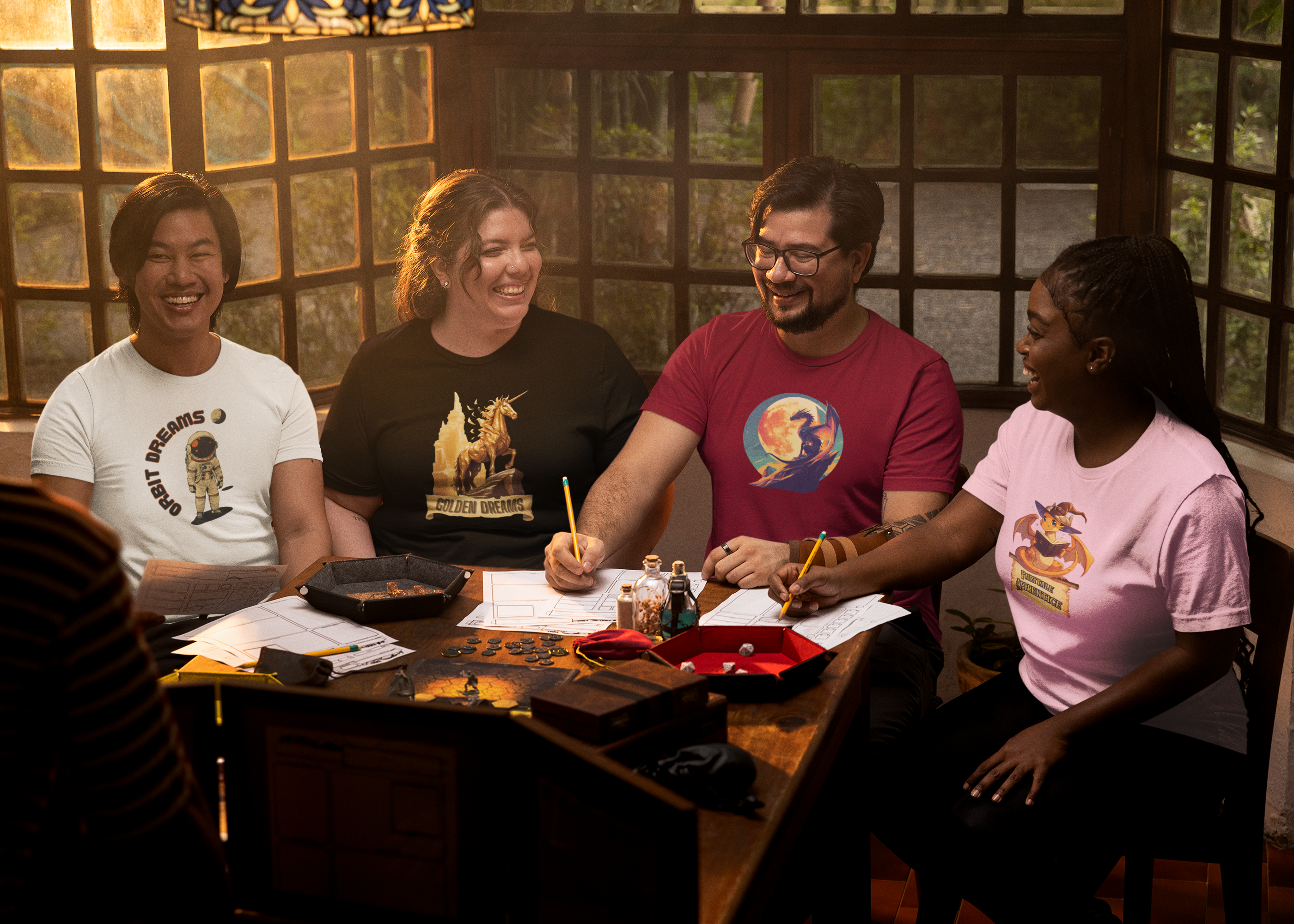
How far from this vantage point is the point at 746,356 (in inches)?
112

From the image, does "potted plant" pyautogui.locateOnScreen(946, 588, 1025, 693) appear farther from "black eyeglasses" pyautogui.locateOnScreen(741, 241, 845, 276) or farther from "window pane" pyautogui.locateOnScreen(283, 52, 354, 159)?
"window pane" pyautogui.locateOnScreen(283, 52, 354, 159)

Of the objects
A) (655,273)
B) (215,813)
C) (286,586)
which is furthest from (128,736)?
(655,273)

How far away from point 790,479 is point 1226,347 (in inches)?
52.8

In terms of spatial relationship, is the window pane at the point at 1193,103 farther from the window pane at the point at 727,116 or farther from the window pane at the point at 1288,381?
the window pane at the point at 727,116

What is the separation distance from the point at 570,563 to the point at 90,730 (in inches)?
49.5

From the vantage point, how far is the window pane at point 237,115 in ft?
10.8

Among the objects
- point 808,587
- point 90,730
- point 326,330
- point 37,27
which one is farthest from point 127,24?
point 90,730

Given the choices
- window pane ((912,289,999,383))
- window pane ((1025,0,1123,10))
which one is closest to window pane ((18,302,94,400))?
window pane ((912,289,999,383))

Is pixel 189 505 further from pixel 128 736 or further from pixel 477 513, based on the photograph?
pixel 128 736

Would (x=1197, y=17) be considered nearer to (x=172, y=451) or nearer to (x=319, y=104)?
(x=319, y=104)

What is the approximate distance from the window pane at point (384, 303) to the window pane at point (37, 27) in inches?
40.2

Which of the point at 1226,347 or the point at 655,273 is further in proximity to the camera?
the point at 655,273

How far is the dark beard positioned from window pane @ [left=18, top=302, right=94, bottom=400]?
6.35ft

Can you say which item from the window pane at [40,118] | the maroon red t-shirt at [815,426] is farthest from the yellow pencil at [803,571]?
the window pane at [40,118]
